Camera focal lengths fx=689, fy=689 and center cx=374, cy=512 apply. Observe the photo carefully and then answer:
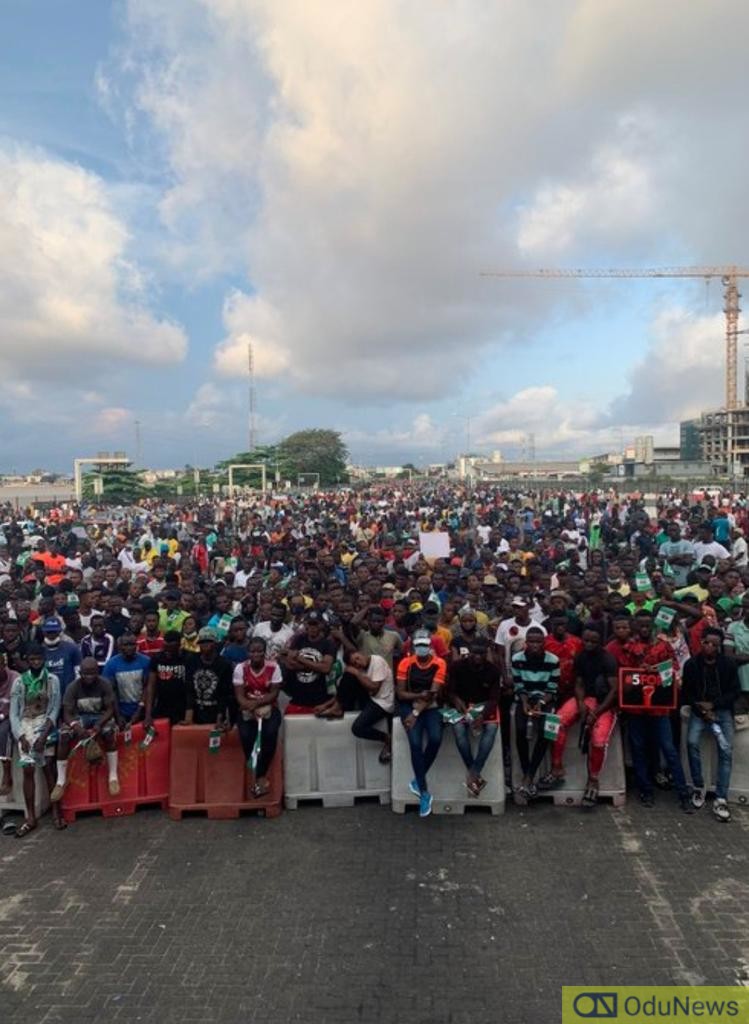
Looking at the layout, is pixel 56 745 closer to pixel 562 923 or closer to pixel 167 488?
pixel 562 923

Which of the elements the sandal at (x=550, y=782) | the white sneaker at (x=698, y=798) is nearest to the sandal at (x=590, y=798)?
the sandal at (x=550, y=782)

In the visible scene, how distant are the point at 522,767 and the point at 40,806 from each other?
4.29 m

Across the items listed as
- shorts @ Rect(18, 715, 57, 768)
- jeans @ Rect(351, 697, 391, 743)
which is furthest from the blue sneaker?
shorts @ Rect(18, 715, 57, 768)

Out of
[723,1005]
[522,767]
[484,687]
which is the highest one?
[484,687]

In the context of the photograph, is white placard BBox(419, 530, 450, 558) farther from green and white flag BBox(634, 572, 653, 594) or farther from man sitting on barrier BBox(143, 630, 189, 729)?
man sitting on barrier BBox(143, 630, 189, 729)

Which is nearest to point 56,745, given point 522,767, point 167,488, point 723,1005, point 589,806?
point 522,767

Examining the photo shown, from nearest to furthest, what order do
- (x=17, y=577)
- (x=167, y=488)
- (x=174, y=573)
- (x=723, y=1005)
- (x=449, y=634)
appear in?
(x=723, y=1005), (x=449, y=634), (x=174, y=573), (x=17, y=577), (x=167, y=488)

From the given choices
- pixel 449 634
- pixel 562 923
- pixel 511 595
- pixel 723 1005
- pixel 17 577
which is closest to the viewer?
pixel 723 1005

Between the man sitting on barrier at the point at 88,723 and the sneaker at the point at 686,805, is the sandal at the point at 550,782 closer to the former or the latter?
the sneaker at the point at 686,805

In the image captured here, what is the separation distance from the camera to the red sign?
5906 mm

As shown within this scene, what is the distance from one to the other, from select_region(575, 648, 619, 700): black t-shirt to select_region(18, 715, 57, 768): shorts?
468 cm

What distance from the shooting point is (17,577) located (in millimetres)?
13805

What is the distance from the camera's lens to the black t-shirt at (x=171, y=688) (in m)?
6.27

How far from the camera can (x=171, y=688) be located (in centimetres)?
629
